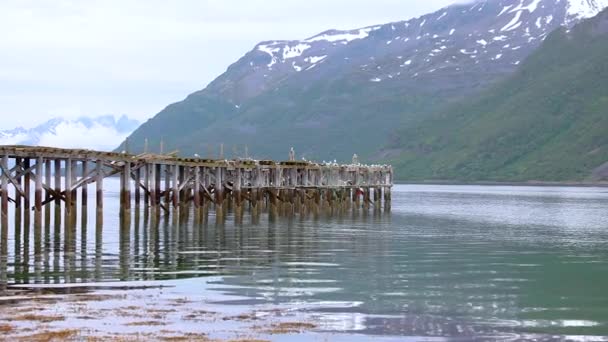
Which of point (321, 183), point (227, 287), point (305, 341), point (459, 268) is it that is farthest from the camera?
point (321, 183)

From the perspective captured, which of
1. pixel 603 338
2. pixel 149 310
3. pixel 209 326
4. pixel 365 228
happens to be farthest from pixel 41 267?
pixel 365 228

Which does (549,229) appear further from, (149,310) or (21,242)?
(149,310)

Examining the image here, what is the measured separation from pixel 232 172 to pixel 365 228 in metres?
19.3

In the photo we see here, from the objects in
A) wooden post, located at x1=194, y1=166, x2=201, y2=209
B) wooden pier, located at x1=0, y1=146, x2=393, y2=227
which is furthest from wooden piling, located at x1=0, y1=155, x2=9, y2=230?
wooden post, located at x1=194, y1=166, x2=201, y2=209

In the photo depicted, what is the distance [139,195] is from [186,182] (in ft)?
10.6

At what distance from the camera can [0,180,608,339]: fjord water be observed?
25.5 m

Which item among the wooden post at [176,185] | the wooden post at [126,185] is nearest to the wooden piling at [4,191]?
the wooden post at [126,185]

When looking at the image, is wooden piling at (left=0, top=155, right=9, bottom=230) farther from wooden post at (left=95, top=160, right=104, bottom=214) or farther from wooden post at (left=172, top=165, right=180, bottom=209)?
wooden post at (left=172, top=165, right=180, bottom=209)

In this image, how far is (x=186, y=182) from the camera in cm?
6925

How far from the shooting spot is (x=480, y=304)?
27.6 m

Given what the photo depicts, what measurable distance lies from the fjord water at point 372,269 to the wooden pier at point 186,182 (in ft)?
7.67

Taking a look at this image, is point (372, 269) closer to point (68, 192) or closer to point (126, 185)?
point (68, 192)

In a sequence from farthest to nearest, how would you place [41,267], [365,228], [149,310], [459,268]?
[365,228]
[459,268]
[41,267]
[149,310]

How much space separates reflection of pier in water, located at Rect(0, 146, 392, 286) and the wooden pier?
0.20 feet
